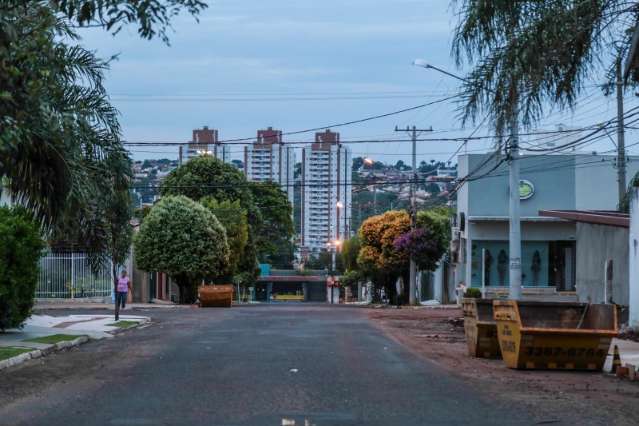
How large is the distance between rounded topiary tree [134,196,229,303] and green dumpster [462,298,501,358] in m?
34.7

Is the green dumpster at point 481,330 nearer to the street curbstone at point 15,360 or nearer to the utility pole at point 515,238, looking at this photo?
the utility pole at point 515,238

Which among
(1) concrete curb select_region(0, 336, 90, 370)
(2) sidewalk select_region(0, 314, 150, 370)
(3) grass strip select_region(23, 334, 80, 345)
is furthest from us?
(3) grass strip select_region(23, 334, 80, 345)

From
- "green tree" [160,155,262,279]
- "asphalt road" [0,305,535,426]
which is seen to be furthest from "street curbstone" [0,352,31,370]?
"green tree" [160,155,262,279]

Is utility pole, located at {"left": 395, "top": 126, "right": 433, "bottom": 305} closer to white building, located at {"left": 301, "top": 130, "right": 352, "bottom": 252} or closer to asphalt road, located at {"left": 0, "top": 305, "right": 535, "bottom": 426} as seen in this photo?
asphalt road, located at {"left": 0, "top": 305, "right": 535, "bottom": 426}

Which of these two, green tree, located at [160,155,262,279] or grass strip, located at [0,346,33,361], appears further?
green tree, located at [160,155,262,279]

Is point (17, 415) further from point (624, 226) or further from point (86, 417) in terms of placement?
point (624, 226)

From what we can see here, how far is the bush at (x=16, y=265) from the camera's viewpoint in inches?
907

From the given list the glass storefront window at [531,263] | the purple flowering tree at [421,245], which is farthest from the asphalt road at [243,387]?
the glass storefront window at [531,263]

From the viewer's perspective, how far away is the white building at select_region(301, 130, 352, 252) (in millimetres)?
138875

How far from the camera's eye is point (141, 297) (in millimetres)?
59812

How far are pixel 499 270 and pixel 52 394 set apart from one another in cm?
4257

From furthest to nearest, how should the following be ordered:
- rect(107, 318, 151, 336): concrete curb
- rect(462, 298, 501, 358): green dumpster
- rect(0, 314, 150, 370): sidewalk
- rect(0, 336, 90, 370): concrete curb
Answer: rect(107, 318, 151, 336): concrete curb → rect(462, 298, 501, 358): green dumpster → rect(0, 314, 150, 370): sidewalk → rect(0, 336, 90, 370): concrete curb

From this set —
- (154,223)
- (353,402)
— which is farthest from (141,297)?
(353,402)

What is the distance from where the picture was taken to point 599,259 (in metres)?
30.9
